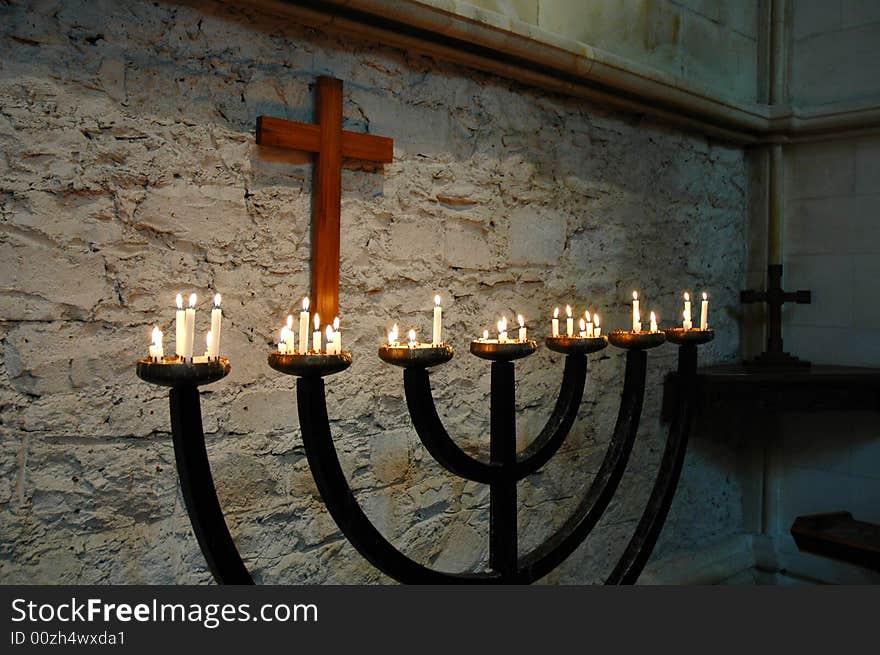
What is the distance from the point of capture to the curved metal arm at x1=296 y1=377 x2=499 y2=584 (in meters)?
1.55

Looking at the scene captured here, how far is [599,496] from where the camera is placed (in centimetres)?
211

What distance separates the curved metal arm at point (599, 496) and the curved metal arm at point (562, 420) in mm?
223

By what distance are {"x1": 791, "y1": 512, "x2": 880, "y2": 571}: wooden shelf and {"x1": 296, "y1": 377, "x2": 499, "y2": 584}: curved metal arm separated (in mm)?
1958

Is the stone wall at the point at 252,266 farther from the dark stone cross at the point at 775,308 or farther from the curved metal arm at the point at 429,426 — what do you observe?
the dark stone cross at the point at 775,308

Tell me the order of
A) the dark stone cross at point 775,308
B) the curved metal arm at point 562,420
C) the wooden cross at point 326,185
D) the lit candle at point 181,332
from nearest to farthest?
the lit candle at point 181,332 < the curved metal arm at point 562,420 < the wooden cross at point 326,185 < the dark stone cross at point 775,308

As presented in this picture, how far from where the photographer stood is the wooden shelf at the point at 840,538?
2850 millimetres

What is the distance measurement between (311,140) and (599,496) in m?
1.29

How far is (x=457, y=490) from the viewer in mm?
2535

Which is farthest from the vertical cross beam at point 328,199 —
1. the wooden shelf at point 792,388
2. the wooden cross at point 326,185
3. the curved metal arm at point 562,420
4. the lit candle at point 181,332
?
the wooden shelf at point 792,388

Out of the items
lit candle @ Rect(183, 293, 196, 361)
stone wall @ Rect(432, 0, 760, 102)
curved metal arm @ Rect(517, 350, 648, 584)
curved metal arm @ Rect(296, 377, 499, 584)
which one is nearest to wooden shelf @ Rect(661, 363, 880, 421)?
curved metal arm @ Rect(517, 350, 648, 584)

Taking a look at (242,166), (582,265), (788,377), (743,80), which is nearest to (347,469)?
(242,166)

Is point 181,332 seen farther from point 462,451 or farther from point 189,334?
point 462,451

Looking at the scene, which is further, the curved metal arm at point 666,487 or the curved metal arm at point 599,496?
the curved metal arm at point 666,487

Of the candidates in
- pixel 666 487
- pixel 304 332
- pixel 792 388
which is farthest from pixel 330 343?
pixel 792 388
